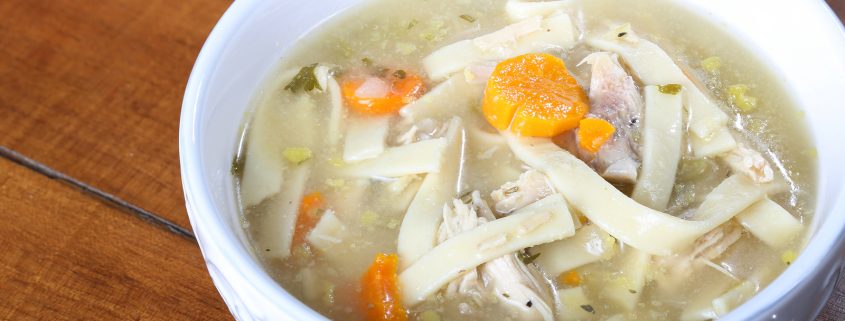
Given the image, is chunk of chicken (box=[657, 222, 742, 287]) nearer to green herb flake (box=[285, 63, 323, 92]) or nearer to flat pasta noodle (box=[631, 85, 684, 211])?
flat pasta noodle (box=[631, 85, 684, 211])

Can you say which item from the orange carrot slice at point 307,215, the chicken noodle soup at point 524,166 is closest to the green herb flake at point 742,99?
the chicken noodle soup at point 524,166

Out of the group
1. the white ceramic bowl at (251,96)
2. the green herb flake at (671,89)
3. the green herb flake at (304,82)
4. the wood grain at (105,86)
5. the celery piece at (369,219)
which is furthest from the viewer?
the wood grain at (105,86)

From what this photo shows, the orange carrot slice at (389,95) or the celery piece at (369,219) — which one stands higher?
the orange carrot slice at (389,95)

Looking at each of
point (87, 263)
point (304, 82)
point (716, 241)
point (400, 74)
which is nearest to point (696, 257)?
point (716, 241)

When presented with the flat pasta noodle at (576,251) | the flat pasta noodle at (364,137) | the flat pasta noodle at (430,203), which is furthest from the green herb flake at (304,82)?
the flat pasta noodle at (576,251)

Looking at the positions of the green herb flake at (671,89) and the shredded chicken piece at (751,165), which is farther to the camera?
the green herb flake at (671,89)

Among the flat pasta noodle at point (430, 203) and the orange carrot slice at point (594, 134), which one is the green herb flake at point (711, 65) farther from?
the flat pasta noodle at point (430, 203)

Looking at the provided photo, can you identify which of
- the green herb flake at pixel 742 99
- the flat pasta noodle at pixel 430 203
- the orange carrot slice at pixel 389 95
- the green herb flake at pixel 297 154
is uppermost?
the green herb flake at pixel 742 99

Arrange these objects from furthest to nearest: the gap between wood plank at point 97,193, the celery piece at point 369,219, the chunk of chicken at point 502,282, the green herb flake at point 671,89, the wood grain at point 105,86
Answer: the wood grain at point 105,86 < the gap between wood plank at point 97,193 < the green herb flake at point 671,89 < the celery piece at point 369,219 < the chunk of chicken at point 502,282

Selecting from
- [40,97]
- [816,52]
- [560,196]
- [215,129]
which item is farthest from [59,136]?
[816,52]
